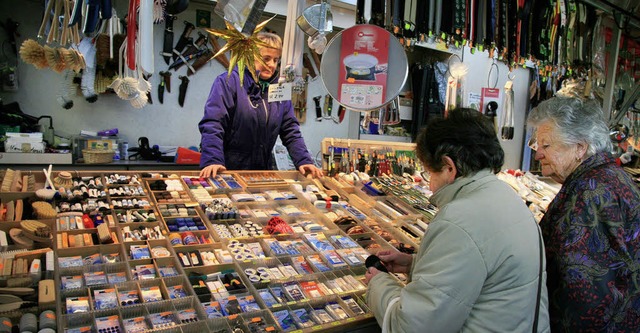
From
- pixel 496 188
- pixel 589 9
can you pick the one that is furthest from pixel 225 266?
pixel 589 9

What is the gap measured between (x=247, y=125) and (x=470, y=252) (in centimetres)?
242

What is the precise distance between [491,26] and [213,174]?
2.45 meters

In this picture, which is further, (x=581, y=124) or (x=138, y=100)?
(x=138, y=100)

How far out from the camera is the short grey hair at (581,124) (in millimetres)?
1726

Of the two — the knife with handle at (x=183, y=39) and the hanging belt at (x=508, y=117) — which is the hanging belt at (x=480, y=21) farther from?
the knife with handle at (x=183, y=39)

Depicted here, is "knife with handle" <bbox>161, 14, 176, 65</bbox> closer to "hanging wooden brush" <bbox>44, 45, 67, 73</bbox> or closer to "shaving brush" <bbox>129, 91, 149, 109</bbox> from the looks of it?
"hanging wooden brush" <bbox>44, 45, 67, 73</bbox>

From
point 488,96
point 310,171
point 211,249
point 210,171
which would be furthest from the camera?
point 488,96

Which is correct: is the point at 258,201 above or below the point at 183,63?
below

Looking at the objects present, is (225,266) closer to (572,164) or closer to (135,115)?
(572,164)

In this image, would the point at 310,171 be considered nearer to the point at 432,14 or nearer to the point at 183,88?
the point at 432,14

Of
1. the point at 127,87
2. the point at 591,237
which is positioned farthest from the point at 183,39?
the point at 591,237

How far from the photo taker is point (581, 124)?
67.9 inches

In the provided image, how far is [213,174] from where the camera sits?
9.78 feet

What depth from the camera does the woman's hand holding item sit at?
1.94 m
